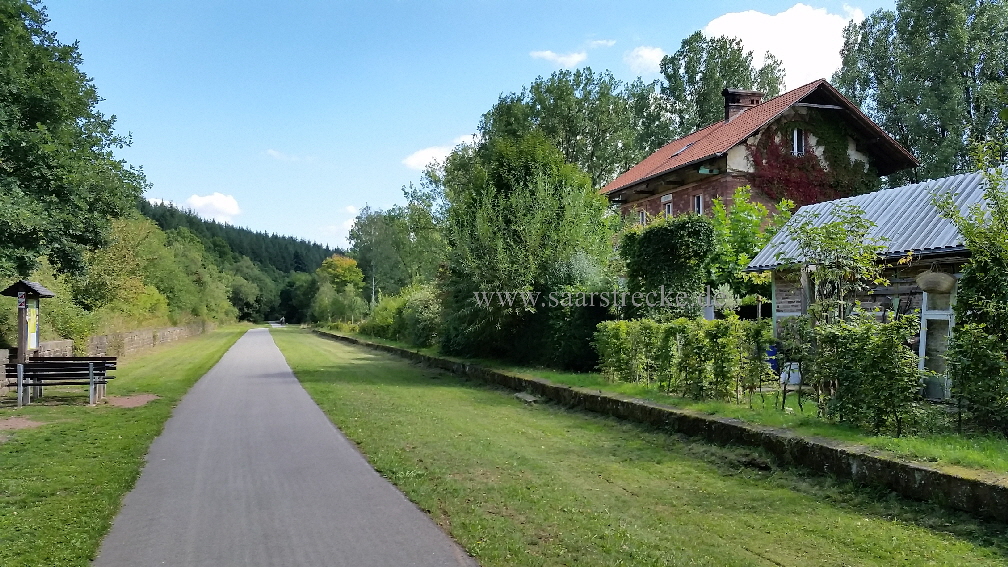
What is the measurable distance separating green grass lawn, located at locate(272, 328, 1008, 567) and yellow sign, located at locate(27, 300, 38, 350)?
925 cm

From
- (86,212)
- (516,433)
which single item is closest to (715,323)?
(516,433)

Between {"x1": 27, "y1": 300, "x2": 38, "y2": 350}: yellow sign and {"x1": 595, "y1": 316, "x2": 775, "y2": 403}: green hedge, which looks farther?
{"x1": 27, "y1": 300, "x2": 38, "y2": 350}: yellow sign

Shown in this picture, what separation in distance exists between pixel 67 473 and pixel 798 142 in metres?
29.1

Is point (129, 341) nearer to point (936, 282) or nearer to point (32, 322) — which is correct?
point (32, 322)

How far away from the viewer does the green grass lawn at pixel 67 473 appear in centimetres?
495

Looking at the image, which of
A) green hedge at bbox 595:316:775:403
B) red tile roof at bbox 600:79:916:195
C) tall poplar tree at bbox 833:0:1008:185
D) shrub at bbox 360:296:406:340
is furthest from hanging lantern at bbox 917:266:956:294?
shrub at bbox 360:296:406:340

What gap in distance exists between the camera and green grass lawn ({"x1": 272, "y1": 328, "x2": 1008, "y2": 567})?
465 centimetres

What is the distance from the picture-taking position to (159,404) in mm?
12992

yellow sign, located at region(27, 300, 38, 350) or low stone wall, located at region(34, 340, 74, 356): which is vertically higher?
yellow sign, located at region(27, 300, 38, 350)

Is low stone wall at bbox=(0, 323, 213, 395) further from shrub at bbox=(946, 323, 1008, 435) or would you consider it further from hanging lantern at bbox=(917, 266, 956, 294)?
hanging lantern at bbox=(917, 266, 956, 294)

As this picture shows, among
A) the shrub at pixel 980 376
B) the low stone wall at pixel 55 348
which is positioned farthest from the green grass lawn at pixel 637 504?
the low stone wall at pixel 55 348

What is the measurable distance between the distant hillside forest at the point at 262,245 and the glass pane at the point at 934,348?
134 meters

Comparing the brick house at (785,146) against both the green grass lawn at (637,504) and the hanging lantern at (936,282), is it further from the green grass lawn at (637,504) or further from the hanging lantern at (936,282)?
the green grass lawn at (637,504)

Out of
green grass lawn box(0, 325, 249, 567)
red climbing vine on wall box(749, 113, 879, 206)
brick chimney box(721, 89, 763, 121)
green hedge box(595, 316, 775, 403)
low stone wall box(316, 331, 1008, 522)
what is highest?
brick chimney box(721, 89, 763, 121)
